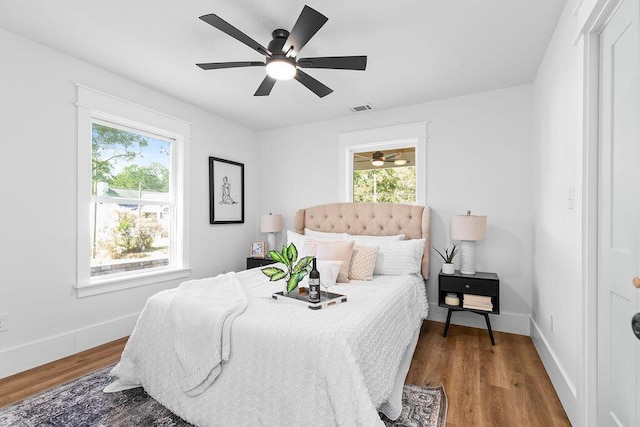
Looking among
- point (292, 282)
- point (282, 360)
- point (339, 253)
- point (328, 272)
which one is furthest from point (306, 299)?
point (339, 253)

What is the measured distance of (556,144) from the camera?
7.73ft

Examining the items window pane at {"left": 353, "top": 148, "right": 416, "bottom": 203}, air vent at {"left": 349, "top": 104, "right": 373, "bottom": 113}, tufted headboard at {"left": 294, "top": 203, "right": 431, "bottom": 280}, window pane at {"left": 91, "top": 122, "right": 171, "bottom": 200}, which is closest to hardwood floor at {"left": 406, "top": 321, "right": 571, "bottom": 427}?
tufted headboard at {"left": 294, "top": 203, "right": 431, "bottom": 280}

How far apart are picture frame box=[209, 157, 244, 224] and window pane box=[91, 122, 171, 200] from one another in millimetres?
600

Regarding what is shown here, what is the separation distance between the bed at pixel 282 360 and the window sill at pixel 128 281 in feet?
3.71

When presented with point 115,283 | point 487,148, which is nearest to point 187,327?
point 115,283

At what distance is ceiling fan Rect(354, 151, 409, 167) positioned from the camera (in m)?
4.15

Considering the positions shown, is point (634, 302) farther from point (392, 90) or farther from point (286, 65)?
point (392, 90)

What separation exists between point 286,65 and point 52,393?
284 centimetres

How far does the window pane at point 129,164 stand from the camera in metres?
3.14

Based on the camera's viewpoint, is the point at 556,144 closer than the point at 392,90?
Yes

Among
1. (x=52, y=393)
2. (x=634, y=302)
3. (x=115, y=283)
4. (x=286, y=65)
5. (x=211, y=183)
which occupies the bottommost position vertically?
(x=52, y=393)

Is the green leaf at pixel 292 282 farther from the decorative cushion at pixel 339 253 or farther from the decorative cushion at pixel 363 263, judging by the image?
the decorative cushion at pixel 363 263

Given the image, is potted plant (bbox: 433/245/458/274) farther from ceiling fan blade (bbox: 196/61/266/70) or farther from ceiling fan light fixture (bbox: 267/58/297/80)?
ceiling fan blade (bbox: 196/61/266/70)

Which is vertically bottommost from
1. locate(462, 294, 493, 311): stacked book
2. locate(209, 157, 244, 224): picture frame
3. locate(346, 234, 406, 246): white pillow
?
locate(462, 294, 493, 311): stacked book
